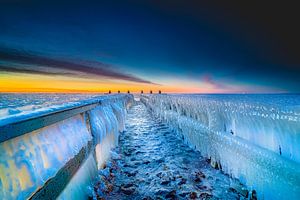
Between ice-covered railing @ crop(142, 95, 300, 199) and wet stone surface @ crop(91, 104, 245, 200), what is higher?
ice-covered railing @ crop(142, 95, 300, 199)

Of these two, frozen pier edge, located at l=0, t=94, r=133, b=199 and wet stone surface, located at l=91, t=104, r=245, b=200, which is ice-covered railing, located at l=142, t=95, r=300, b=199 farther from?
frozen pier edge, located at l=0, t=94, r=133, b=199

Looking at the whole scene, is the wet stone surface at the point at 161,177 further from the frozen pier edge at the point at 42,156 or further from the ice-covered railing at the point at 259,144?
the frozen pier edge at the point at 42,156

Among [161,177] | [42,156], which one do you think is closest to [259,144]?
[161,177]

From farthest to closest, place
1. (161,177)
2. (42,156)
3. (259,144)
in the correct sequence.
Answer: (161,177) → (259,144) → (42,156)

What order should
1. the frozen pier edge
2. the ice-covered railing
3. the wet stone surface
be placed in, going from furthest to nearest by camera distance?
the wet stone surface → the ice-covered railing → the frozen pier edge

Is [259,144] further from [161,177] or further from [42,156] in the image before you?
[42,156]

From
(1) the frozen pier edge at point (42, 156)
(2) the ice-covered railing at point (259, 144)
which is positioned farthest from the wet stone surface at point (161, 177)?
(1) the frozen pier edge at point (42, 156)

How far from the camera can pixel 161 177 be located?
3.03 m

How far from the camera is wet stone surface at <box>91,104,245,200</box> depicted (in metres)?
2.49

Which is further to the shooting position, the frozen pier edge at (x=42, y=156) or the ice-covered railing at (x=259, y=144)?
the ice-covered railing at (x=259, y=144)

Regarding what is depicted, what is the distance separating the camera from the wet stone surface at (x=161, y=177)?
8.16ft

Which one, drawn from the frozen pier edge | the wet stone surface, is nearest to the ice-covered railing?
the wet stone surface

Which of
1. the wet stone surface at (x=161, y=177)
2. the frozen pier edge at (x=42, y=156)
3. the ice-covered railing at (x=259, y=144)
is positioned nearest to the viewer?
the frozen pier edge at (x=42, y=156)

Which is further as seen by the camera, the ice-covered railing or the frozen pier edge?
the ice-covered railing
